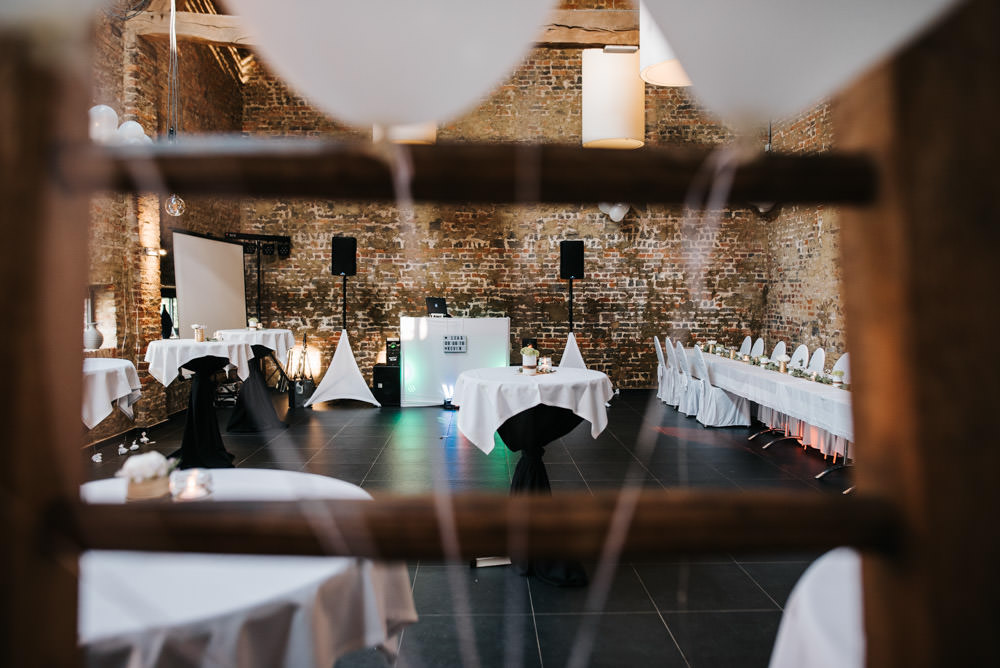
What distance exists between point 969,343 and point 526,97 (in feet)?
28.6

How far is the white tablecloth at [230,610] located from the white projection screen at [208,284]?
6.07 metres

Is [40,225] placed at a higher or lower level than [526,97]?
lower

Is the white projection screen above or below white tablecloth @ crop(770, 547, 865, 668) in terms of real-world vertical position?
above

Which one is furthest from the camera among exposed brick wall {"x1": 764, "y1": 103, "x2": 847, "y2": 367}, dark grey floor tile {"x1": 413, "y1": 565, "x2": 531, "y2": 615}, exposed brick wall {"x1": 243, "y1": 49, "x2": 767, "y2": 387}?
exposed brick wall {"x1": 243, "y1": 49, "x2": 767, "y2": 387}

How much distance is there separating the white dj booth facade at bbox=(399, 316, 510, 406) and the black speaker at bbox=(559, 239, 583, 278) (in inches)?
46.6

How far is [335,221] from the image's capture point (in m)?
8.36

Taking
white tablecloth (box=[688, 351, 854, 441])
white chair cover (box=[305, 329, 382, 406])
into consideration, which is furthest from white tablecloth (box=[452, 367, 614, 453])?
white chair cover (box=[305, 329, 382, 406])

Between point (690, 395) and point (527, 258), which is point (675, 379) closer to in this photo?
point (690, 395)

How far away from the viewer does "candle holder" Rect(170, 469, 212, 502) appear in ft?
4.85

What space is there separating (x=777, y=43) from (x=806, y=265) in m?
7.72

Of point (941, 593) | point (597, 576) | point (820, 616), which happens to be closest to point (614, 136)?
point (597, 576)

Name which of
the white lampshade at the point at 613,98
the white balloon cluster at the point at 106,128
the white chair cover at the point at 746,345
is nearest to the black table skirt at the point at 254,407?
the white balloon cluster at the point at 106,128

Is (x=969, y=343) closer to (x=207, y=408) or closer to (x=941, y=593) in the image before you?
(x=941, y=593)

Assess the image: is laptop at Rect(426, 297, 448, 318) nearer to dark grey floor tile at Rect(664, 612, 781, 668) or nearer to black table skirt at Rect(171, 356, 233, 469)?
black table skirt at Rect(171, 356, 233, 469)
